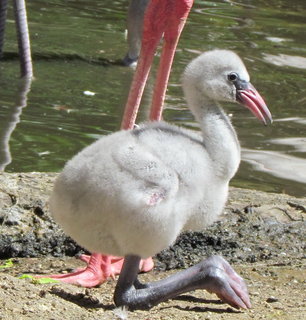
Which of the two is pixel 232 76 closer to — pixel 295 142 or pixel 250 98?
pixel 250 98

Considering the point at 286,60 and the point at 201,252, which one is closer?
the point at 201,252

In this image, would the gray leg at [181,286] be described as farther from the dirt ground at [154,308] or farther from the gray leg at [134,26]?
the gray leg at [134,26]

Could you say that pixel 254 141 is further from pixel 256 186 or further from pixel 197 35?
pixel 197 35

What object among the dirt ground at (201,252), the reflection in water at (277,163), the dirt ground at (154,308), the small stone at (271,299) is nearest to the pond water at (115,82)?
the reflection in water at (277,163)

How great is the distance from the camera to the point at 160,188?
3.59 meters

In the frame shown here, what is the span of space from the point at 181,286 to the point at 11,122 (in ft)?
11.2

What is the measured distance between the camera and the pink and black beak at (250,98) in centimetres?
403

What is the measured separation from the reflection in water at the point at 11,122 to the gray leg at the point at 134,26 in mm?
1173

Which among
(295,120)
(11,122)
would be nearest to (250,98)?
(11,122)

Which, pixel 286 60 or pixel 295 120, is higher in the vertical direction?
pixel 295 120

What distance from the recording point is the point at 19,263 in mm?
4547

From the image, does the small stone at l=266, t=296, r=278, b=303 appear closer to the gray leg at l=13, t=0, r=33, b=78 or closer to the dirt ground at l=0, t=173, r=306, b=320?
the dirt ground at l=0, t=173, r=306, b=320

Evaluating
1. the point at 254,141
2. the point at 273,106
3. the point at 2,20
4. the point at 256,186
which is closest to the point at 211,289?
the point at 256,186

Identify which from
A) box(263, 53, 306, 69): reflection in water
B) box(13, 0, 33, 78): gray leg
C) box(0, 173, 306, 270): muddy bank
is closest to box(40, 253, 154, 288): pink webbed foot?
box(0, 173, 306, 270): muddy bank
